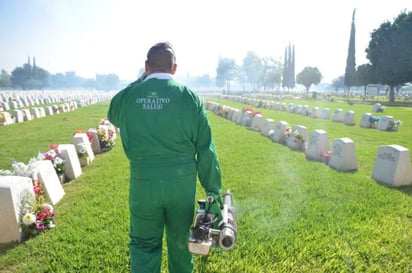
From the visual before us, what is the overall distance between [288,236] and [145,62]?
3.02 meters

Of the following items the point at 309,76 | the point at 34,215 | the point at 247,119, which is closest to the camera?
the point at 34,215

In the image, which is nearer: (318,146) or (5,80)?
(318,146)

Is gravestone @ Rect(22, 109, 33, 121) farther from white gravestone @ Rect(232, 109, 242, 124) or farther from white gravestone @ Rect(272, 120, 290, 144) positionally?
white gravestone @ Rect(272, 120, 290, 144)

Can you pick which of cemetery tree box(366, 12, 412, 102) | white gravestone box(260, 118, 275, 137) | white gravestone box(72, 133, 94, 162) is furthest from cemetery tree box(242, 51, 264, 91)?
white gravestone box(72, 133, 94, 162)

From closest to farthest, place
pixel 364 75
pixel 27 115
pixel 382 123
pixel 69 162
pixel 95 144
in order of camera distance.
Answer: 1. pixel 69 162
2. pixel 95 144
3. pixel 382 123
4. pixel 27 115
5. pixel 364 75

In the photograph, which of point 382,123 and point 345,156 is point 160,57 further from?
point 382,123

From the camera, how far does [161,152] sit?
2297 millimetres

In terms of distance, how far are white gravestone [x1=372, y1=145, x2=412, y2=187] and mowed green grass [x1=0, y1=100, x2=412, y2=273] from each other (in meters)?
0.31

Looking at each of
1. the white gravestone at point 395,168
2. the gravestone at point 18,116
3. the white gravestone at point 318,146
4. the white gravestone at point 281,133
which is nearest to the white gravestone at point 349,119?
the white gravestone at point 281,133

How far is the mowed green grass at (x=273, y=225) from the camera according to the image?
11.5ft

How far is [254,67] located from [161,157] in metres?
106

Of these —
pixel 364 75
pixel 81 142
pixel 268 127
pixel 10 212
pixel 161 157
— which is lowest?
pixel 268 127

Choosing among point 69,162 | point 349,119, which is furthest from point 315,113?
point 69,162

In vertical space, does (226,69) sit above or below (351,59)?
above
